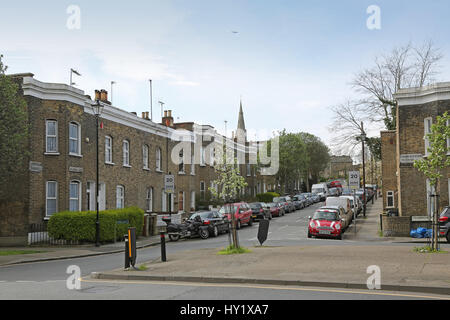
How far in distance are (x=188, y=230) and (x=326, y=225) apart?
7.49m

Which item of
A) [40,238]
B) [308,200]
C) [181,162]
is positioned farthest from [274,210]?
[40,238]

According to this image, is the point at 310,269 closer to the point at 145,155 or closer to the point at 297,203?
the point at 145,155

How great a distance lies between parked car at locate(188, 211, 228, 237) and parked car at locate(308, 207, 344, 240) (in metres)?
5.67

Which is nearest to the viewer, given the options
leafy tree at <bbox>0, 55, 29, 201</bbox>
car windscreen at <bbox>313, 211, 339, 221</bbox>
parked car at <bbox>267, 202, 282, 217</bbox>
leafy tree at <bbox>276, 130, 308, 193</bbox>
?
leafy tree at <bbox>0, 55, 29, 201</bbox>

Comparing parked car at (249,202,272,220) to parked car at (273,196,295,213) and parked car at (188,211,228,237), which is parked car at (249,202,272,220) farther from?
parked car at (188,211,228,237)

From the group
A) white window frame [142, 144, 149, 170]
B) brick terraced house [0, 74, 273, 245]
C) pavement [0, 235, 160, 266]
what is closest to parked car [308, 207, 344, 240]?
pavement [0, 235, 160, 266]

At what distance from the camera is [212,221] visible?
89.6ft

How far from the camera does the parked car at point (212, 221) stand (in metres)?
27.1

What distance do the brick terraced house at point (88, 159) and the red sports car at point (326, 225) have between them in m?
13.5

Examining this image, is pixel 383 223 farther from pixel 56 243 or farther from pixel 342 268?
pixel 56 243

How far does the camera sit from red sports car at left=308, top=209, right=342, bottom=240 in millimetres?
24062

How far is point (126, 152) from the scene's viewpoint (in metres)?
33.6

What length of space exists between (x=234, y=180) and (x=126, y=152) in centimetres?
1644
